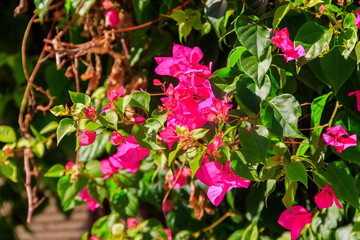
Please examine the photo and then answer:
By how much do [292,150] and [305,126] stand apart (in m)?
0.06

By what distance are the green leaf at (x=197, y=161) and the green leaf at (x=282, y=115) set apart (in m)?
0.10

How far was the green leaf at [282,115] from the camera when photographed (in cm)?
73

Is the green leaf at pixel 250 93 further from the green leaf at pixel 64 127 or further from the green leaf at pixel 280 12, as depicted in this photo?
the green leaf at pixel 64 127

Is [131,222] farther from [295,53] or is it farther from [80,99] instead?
[295,53]

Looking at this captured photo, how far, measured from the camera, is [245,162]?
2.39 ft

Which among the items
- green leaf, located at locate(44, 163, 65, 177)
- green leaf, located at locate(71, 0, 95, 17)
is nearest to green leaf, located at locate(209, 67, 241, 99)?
green leaf, located at locate(71, 0, 95, 17)

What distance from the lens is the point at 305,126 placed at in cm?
104

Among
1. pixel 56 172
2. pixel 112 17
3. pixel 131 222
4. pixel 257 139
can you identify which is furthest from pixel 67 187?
pixel 257 139

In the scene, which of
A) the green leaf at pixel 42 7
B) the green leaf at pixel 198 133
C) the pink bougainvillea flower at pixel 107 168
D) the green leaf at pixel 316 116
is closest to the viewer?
the green leaf at pixel 198 133

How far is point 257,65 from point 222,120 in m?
0.10

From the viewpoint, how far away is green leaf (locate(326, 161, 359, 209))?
2.67ft

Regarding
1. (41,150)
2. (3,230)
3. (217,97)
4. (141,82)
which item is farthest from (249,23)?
(3,230)

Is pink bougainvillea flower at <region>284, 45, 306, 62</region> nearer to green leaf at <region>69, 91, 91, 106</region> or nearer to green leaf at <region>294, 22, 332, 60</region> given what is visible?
green leaf at <region>294, 22, 332, 60</region>

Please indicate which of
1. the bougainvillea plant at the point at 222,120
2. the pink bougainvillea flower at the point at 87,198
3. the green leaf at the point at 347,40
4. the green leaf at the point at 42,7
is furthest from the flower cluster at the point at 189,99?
the pink bougainvillea flower at the point at 87,198
